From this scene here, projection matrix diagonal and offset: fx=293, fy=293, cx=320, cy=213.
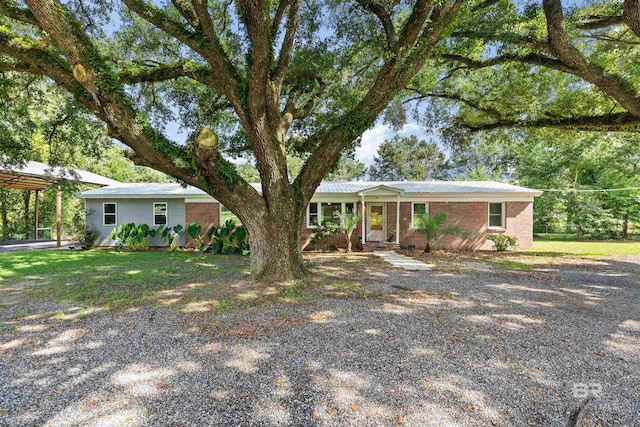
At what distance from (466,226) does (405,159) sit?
2502cm

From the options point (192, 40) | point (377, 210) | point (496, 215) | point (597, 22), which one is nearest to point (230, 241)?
point (377, 210)

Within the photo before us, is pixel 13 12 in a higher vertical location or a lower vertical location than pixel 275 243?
higher

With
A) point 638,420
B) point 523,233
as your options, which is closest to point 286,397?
point 638,420

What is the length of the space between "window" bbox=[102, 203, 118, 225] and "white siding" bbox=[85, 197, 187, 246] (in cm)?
14

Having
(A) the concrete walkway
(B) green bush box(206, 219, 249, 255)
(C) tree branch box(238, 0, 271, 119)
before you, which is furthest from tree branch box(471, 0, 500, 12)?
(B) green bush box(206, 219, 249, 255)

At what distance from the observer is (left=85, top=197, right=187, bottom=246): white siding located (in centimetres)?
1430

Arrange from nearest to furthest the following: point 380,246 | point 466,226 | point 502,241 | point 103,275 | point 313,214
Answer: point 103,275 < point 502,241 < point 380,246 < point 466,226 < point 313,214

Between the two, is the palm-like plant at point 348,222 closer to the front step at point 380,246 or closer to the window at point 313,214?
the front step at point 380,246

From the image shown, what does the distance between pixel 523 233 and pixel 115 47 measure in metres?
17.3

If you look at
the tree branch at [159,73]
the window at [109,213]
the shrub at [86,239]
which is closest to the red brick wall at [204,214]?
the window at [109,213]

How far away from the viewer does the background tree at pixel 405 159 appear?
37.2 meters

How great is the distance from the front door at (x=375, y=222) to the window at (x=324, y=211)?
3.35ft

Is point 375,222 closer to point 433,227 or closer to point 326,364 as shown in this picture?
point 433,227

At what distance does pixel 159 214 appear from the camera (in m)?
14.4
